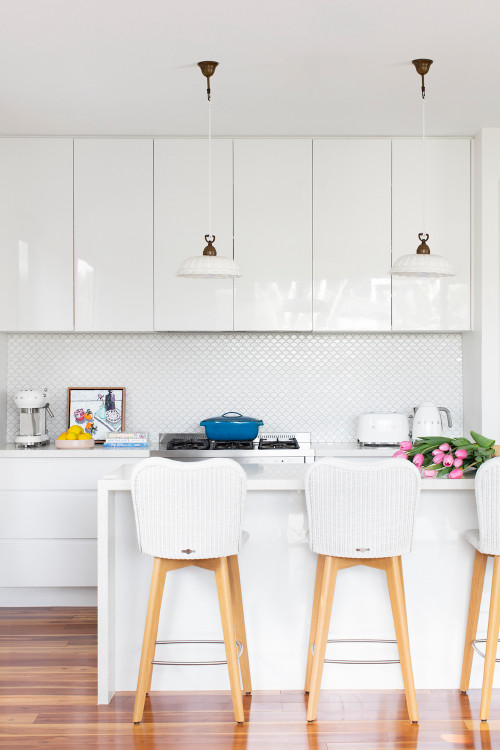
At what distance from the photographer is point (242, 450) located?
423 cm

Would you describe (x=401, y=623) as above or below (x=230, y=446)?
below

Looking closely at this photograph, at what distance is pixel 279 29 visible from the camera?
2963 mm

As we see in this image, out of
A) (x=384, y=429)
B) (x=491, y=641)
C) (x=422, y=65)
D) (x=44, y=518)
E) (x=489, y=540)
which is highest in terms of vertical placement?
(x=422, y=65)

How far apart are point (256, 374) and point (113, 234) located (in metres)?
1.20

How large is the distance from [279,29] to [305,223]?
1501 mm

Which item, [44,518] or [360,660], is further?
[44,518]

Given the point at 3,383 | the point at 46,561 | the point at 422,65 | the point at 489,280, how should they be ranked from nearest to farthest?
the point at 422,65 → the point at 46,561 → the point at 489,280 → the point at 3,383

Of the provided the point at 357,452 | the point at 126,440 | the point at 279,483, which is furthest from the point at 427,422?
the point at 279,483

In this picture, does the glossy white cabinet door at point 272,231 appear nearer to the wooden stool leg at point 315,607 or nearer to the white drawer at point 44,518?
the white drawer at point 44,518

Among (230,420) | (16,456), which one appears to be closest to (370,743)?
(230,420)

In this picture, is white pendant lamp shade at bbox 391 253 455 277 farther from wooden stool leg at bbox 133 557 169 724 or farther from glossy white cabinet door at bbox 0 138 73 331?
glossy white cabinet door at bbox 0 138 73 331

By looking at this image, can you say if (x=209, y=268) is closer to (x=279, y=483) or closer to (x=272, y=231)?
(x=279, y=483)

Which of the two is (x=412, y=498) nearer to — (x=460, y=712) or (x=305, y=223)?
(x=460, y=712)

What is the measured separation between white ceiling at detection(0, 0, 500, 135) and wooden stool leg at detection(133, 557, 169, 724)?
203cm
